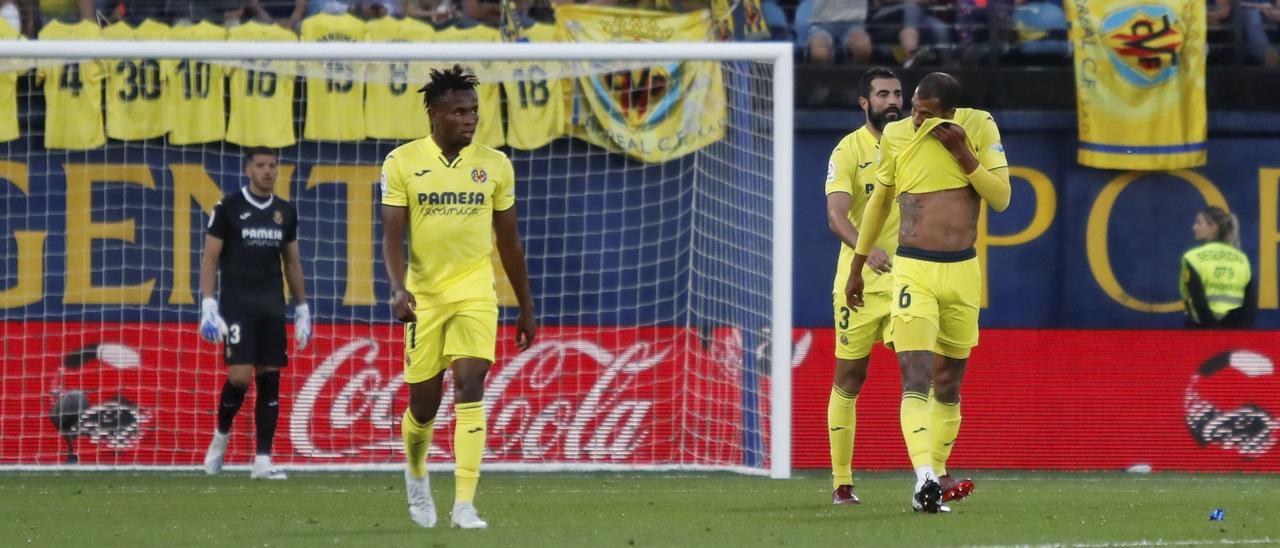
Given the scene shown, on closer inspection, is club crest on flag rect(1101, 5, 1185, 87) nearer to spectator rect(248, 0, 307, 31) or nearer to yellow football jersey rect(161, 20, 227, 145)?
spectator rect(248, 0, 307, 31)

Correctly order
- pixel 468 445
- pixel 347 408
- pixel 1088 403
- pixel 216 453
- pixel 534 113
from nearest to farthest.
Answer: pixel 468 445 → pixel 216 453 → pixel 347 408 → pixel 1088 403 → pixel 534 113

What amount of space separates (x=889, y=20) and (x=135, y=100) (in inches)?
212

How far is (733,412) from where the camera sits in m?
11.4

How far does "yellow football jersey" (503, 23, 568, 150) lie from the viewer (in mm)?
12438

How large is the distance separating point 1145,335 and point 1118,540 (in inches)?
208

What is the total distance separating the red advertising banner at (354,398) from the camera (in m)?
11.2

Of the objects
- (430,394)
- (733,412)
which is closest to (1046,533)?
(430,394)

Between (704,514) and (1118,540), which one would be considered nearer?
(1118,540)

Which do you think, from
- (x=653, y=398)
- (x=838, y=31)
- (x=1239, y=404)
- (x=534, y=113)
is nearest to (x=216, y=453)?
(x=653, y=398)

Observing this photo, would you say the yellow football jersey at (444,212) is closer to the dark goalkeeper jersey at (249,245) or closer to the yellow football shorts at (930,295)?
the yellow football shorts at (930,295)

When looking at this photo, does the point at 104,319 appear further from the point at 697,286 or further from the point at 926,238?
the point at 926,238

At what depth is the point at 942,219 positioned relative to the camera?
7.42 metres

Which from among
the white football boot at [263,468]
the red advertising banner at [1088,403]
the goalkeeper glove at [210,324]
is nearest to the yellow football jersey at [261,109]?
the goalkeeper glove at [210,324]

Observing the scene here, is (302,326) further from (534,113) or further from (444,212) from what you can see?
(444,212)
